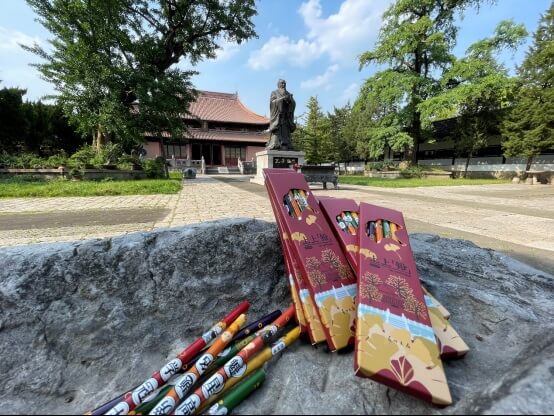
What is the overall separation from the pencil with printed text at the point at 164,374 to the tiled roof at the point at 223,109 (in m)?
32.6

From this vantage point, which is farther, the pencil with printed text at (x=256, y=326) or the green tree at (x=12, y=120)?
the green tree at (x=12, y=120)

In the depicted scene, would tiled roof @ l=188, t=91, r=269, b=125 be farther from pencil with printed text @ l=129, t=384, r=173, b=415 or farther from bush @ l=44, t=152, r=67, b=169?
pencil with printed text @ l=129, t=384, r=173, b=415

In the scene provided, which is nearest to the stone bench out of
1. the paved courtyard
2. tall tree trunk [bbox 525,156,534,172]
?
the paved courtyard

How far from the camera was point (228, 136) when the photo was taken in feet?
104

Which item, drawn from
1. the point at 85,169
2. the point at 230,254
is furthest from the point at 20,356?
the point at 85,169

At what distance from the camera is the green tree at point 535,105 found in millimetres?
16375

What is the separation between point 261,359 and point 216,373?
19cm

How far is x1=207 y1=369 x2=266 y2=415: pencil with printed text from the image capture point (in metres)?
0.96

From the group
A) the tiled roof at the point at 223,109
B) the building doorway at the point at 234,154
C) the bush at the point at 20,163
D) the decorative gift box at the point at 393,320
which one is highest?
the tiled roof at the point at 223,109

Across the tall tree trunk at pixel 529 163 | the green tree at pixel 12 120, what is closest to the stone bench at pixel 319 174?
the tall tree trunk at pixel 529 163

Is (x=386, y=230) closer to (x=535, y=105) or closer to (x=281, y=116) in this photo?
(x=281, y=116)

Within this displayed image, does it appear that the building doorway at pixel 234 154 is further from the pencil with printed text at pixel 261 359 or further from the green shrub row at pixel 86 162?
the pencil with printed text at pixel 261 359

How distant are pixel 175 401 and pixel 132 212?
5.52 meters

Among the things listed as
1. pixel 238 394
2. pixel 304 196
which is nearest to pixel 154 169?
pixel 304 196
